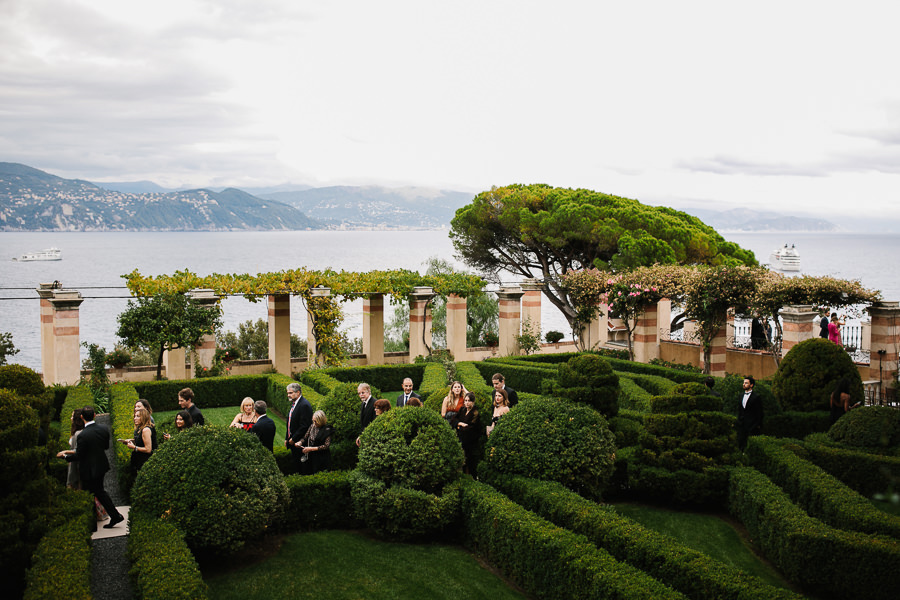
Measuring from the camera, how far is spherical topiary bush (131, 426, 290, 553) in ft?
24.5

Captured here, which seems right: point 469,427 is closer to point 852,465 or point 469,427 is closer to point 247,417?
point 247,417

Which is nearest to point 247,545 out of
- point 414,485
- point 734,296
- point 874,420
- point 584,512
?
point 414,485

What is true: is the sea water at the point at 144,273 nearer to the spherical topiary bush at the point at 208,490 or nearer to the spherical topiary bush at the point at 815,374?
the spherical topiary bush at the point at 815,374

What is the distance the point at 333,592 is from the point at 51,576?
262 cm

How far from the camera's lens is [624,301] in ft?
71.7

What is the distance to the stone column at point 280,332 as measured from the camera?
20062 millimetres

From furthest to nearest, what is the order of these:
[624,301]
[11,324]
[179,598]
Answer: [11,324] < [624,301] < [179,598]

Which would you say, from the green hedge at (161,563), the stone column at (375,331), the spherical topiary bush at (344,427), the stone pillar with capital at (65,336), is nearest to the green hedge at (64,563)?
the green hedge at (161,563)

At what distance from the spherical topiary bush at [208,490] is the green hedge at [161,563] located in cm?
21

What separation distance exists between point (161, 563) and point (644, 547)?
15.4 ft

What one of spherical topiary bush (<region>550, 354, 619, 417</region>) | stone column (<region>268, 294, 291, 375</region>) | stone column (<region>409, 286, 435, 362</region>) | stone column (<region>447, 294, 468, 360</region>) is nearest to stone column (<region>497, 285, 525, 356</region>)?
stone column (<region>447, 294, 468, 360</region>)

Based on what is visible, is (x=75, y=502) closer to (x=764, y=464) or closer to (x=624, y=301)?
(x=764, y=464)

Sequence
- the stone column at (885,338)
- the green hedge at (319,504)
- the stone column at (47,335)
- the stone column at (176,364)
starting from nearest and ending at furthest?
the green hedge at (319,504) → the stone column at (47,335) → the stone column at (885,338) → the stone column at (176,364)

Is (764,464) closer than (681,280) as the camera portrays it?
Yes
